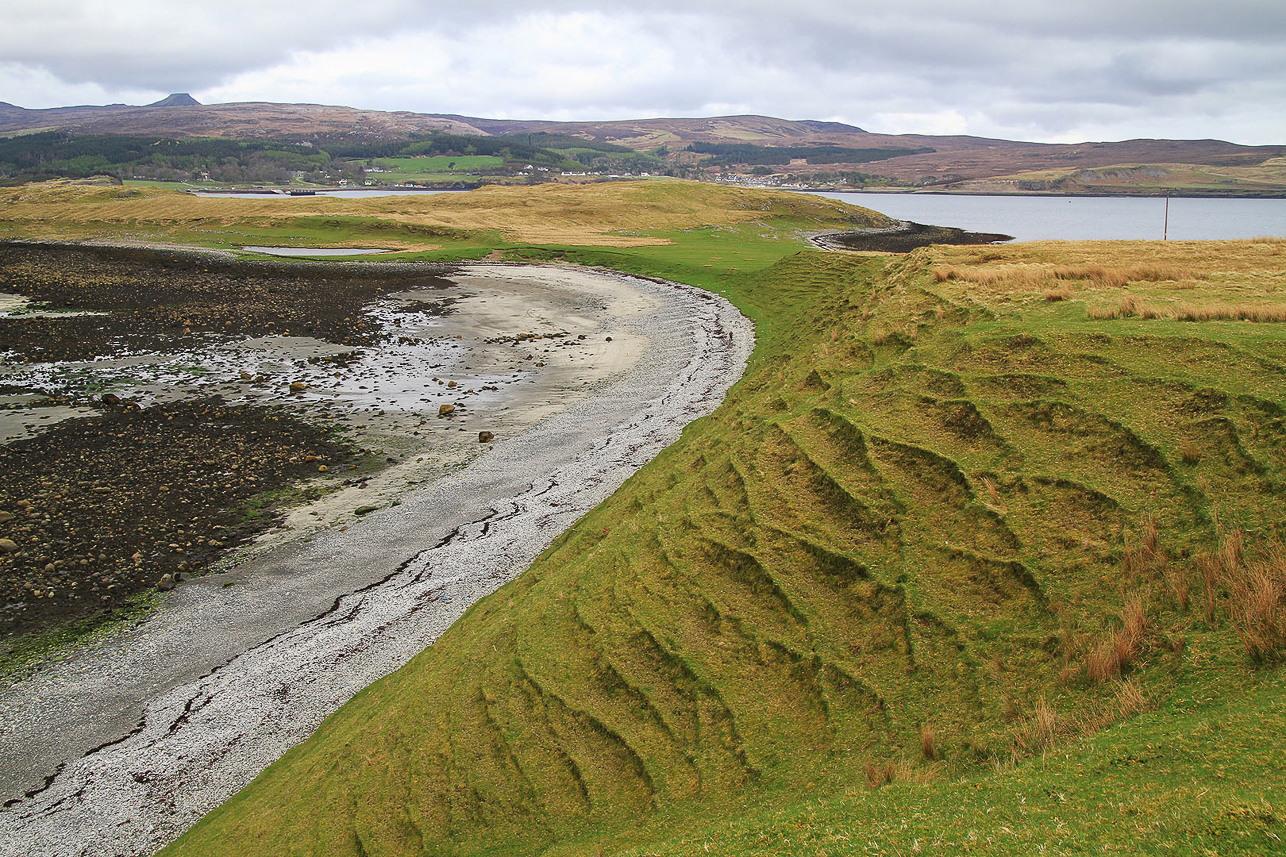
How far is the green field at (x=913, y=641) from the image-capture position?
6.43m

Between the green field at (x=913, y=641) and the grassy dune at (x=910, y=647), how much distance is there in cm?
5

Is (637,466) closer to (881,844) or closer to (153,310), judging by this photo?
(881,844)

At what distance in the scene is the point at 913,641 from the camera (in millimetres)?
9453


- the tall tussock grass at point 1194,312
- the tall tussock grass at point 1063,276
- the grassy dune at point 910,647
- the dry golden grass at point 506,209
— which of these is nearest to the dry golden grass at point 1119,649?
the grassy dune at point 910,647

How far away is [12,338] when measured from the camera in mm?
42531

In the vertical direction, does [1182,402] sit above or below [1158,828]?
above

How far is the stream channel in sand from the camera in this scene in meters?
12.5

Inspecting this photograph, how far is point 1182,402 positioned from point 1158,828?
845 cm

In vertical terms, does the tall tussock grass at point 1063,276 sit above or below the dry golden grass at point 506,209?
below

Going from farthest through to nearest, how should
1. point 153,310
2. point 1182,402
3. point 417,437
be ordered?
point 153,310 → point 417,437 → point 1182,402

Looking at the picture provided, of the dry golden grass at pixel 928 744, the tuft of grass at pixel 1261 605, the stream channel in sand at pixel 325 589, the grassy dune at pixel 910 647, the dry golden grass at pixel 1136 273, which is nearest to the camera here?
the grassy dune at pixel 910 647

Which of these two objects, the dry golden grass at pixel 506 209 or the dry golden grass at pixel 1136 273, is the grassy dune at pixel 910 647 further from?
the dry golden grass at pixel 506 209

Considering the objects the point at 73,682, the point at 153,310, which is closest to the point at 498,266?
the point at 153,310

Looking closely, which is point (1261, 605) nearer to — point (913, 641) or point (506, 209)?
point (913, 641)
